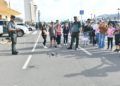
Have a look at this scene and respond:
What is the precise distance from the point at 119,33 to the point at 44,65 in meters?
6.40

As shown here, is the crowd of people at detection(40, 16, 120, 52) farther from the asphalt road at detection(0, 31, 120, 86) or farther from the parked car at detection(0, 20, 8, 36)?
the parked car at detection(0, 20, 8, 36)

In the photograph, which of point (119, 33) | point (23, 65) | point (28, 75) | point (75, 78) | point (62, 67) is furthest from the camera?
point (119, 33)

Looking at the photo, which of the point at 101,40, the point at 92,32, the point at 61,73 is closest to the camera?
the point at 61,73

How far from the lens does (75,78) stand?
1052 centimetres

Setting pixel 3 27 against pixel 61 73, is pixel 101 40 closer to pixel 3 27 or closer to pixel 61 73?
pixel 61 73

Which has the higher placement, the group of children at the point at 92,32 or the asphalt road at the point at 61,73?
the group of children at the point at 92,32

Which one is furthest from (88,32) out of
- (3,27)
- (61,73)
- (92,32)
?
(3,27)

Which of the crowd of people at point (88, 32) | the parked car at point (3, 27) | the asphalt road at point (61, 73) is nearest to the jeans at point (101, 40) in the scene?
the crowd of people at point (88, 32)

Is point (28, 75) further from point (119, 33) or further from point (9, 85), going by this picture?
point (119, 33)

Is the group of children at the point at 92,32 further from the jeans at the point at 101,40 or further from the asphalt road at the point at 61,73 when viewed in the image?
the asphalt road at the point at 61,73

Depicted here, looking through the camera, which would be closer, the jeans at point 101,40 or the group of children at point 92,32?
the group of children at point 92,32

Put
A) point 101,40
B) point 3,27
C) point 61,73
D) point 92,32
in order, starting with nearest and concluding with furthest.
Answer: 1. point 61,73
2. point 101,40
3. point 92,32
4. point 3,27

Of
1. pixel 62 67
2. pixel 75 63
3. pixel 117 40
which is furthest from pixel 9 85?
pixel 117 40

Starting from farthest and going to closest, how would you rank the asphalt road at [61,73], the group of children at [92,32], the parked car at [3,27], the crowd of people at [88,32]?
the parked car at [3,27]
the group of children at [92,32]
the crowd of people at [88,32]
the asphalt road at [61,73]
